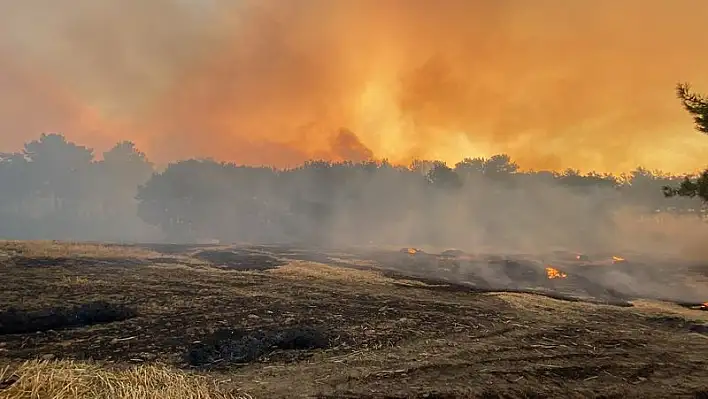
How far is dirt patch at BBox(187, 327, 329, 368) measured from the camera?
11531 millimetres

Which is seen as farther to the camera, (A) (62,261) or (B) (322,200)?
(B) (322,200)

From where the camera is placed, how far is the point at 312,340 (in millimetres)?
13398

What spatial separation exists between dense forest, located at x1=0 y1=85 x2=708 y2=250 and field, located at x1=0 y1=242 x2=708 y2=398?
2505 inches

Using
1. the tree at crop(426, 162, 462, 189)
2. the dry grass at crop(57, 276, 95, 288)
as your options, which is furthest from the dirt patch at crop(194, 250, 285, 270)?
the tree at crop(426, 162, 462, 189)

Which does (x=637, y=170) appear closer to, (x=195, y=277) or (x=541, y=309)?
(x=541, y=309)

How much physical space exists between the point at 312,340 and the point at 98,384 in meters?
6.34

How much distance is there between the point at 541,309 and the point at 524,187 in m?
77.5

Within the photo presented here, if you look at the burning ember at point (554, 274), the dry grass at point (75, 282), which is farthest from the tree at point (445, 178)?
the dry grass at point (75, 282)

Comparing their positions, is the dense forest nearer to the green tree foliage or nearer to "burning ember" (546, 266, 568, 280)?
the green tree foliage

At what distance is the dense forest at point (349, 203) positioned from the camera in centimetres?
8694

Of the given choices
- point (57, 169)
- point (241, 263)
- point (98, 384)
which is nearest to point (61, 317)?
point (98, 384)

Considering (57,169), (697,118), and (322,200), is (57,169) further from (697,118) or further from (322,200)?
(697,118)

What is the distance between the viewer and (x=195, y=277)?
22484 mm

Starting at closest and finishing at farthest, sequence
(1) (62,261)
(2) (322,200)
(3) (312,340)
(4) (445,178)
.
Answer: (3) (312,340) → (1) (62,261) → (4) (445,178) → (2) (322,200)
